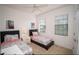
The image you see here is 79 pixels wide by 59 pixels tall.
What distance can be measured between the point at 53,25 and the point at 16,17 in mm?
754

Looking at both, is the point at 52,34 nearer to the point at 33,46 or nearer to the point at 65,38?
the point at 65,38

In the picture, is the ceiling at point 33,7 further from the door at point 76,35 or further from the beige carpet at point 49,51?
the beige carpet at point 49,51

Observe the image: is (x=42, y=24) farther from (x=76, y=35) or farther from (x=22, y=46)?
(x=76, y=35)

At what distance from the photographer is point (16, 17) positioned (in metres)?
1.95

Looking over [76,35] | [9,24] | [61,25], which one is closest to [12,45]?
[9,24]

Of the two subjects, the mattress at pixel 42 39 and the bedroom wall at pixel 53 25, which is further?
the mattress at pixel 42 39

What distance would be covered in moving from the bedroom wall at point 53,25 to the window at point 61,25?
6cm

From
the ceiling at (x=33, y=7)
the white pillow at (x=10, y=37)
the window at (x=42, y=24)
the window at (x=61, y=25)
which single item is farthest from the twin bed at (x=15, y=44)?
the ceiling at (x=33, y=7)

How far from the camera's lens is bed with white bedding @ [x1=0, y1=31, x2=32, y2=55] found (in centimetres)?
191

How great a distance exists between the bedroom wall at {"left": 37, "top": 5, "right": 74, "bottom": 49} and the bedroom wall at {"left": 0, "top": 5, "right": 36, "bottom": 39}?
0.22m

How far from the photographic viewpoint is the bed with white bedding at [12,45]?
6.28 ft

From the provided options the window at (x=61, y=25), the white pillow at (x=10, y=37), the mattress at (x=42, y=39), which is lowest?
the mattress at (x=42, y=39)

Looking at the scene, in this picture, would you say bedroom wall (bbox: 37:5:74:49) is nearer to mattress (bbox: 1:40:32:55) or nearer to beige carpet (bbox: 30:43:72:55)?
beige carpet (bbox: 30:43:72:55)
